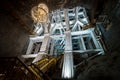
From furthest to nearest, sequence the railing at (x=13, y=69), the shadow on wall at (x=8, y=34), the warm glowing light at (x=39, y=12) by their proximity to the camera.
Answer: the shadow on wall at (x=8, y=34) < the warm glowing light at (x=39, y=12) < the railing at (x=13, y=69)

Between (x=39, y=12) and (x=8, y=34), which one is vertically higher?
(x=39, y=12)

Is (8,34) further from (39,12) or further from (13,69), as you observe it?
(13,69)

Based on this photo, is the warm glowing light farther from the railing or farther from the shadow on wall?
the railing

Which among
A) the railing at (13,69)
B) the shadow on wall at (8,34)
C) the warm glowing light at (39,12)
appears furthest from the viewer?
the shadow on wall at (8,34)

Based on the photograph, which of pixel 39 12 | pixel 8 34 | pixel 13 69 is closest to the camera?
pixel 13 69

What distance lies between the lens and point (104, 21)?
36.9ft

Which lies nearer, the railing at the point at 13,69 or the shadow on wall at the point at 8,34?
the railing at the point at 13,69

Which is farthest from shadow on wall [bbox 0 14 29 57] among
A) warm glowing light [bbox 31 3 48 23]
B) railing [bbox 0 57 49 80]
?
railing [bbox 0 57 49 80]

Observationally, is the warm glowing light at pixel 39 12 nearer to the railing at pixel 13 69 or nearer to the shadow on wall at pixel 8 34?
the shadow on wall at pixel 8 34

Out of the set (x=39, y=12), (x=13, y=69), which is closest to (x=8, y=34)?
(x=39, y=12)

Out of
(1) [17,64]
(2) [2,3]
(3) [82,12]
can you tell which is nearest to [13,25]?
(2) [2,3]

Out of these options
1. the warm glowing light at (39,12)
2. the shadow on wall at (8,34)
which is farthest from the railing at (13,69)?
the warm glowing light at (39,12)

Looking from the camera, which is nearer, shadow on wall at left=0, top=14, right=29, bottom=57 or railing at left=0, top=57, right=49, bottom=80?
railing at left=0, top=57, right=49, bottom=80

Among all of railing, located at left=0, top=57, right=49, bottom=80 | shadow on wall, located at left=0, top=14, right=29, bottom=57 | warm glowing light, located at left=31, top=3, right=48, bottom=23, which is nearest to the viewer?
railing, located at left=0, top=57, right=49, bottom=80
